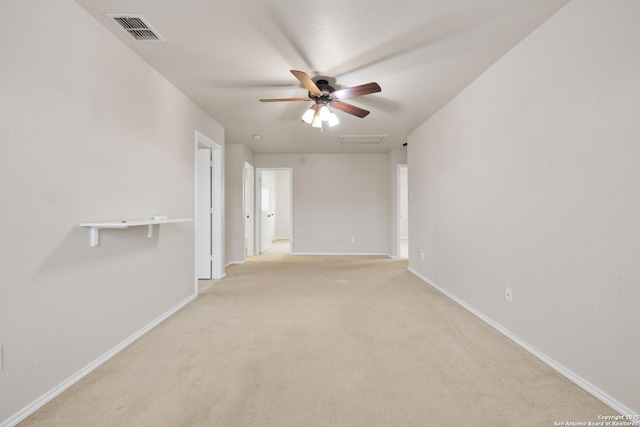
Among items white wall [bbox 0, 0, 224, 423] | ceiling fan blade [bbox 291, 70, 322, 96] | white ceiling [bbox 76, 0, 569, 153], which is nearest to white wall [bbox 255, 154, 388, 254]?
white ceiling [bbox 76, 0, 569, 153]

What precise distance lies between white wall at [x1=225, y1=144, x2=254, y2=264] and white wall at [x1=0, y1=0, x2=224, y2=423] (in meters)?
3.09

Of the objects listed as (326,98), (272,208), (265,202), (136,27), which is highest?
(136,27)

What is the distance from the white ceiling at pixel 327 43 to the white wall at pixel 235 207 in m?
2.30

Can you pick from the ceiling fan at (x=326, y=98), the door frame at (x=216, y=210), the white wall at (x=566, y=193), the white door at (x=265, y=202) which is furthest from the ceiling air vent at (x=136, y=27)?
the white door at (x=265, y=202)

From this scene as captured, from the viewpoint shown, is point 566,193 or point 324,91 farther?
point 324,91

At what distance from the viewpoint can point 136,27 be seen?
2.12 meters

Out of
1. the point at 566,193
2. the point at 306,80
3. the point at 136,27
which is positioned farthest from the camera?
the point at 306,80

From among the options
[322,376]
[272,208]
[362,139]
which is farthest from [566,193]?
[272,208]

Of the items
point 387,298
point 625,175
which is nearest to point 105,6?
point 625,175

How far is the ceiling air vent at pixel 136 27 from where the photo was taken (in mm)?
2012

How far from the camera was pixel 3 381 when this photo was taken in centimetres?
143

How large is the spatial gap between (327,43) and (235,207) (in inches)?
165

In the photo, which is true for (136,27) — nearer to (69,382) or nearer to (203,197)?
(69,382)

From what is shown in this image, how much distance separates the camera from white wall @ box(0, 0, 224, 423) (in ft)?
4.89
